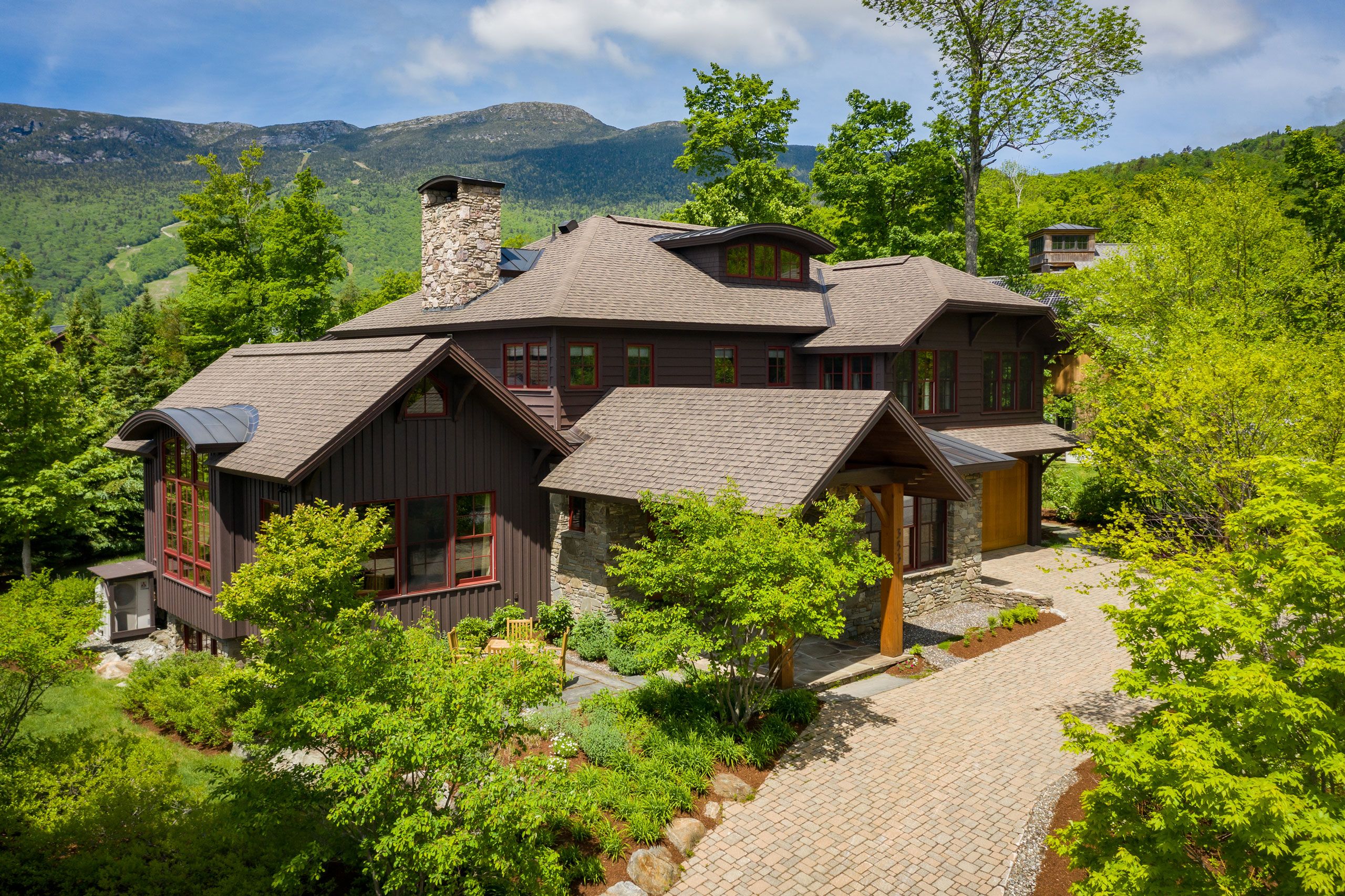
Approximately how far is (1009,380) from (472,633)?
1866 centimetres

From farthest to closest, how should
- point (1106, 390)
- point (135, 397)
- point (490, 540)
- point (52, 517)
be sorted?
point (135, 397), point (1106, 390), point (52, 517), point (490, 540)

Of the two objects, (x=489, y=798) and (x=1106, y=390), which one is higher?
(x=1106, y=390)

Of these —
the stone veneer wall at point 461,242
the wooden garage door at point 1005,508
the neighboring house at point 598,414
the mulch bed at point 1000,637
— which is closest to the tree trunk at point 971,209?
the neighboring house at point 598,414

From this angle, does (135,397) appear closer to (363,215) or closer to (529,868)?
(529,868)

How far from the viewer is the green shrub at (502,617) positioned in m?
15.8

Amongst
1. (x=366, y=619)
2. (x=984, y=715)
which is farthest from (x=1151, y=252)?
(x=366, y=619)

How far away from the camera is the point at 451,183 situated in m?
21.0

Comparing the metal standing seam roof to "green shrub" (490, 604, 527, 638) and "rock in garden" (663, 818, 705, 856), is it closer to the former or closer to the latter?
"green shrub" (490, 604, 527, 638)

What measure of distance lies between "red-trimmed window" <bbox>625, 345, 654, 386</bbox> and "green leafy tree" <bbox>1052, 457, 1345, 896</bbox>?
14.2 meters

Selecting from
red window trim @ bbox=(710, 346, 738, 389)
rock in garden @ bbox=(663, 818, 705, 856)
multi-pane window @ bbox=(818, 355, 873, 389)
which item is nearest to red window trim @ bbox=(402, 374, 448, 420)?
red window trim @ bbox=(710, 346, 738, 389)

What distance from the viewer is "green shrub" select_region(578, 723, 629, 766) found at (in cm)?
1077

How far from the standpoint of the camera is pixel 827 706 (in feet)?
43.4

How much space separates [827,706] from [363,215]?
104709 millimetres

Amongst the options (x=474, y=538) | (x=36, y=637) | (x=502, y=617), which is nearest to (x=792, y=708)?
(x=502, y=617)
